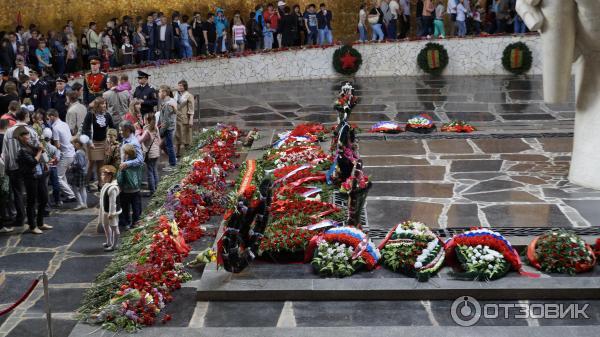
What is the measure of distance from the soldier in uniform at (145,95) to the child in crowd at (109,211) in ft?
15.8

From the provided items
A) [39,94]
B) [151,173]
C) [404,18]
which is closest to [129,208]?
[151,173]

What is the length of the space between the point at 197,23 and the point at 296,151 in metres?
12.6

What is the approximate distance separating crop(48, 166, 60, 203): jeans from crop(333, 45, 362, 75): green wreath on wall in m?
13.6

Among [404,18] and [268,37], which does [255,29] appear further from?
[404,18]

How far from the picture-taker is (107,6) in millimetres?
25875

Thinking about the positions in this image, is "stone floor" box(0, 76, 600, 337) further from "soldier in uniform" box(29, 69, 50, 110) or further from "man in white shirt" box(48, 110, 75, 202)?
"soldier in uniform" box(29, 69, 50, 110)

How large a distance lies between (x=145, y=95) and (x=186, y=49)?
956cm

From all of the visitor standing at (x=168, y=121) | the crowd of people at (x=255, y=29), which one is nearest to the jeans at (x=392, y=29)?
the crowd of people at (x=255, y=29)

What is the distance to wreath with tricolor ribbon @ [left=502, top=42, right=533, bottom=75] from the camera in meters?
24.0

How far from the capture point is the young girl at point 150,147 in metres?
12.9

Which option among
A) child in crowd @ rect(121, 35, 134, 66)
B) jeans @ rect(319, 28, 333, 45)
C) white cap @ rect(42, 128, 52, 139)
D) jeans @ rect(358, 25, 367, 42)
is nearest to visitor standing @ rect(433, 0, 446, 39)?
jeans @ rect(358, 25, 367, 42)

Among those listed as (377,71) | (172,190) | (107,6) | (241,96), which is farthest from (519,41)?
(172,190)

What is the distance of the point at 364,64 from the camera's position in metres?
25.3

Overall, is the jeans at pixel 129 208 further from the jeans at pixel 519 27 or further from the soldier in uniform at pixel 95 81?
the jeans at pixel 519 27
